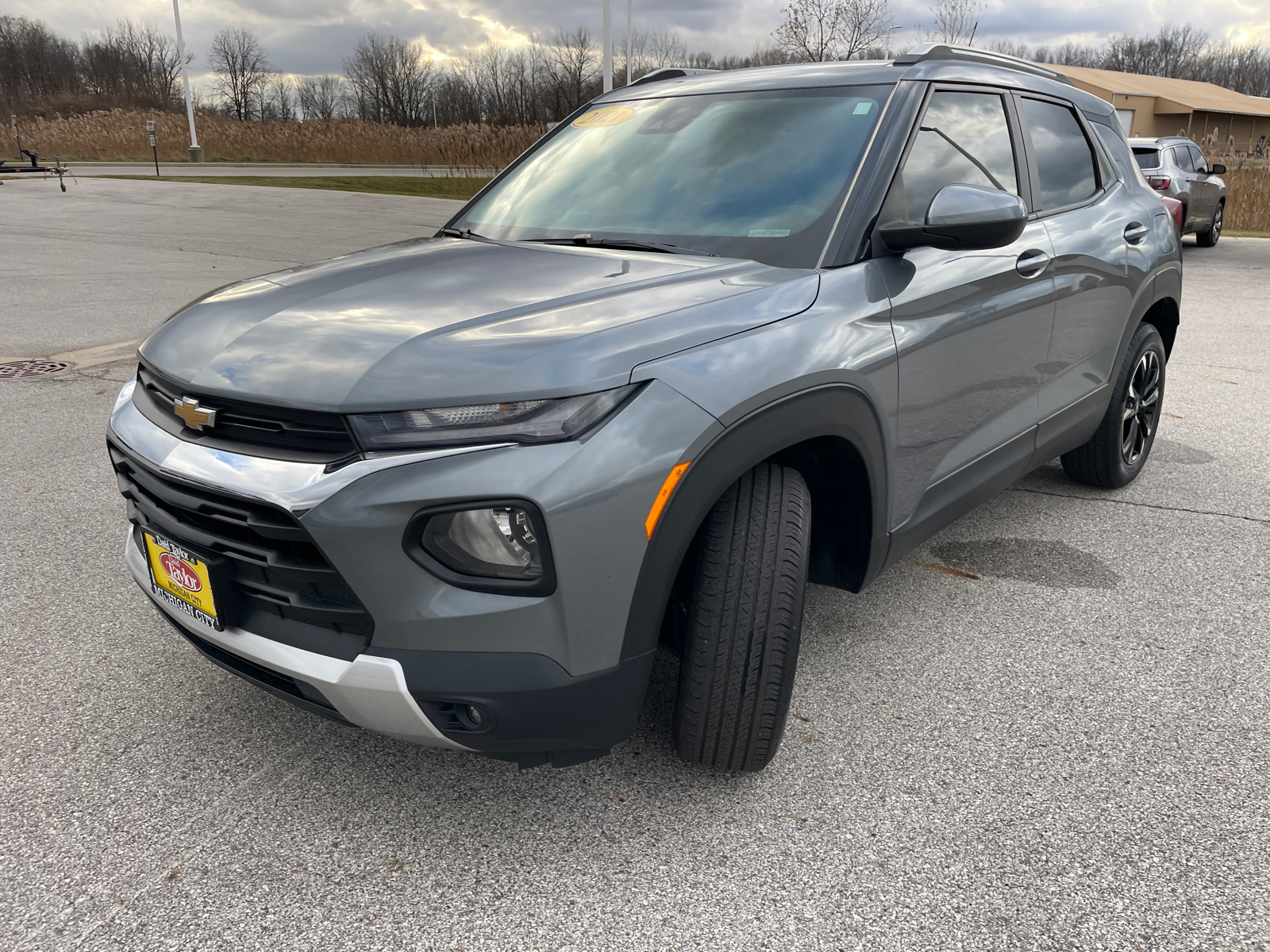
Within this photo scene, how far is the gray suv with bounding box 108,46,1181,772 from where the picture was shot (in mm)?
1725

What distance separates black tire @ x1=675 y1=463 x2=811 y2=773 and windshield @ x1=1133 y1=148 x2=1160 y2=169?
43.0 ft

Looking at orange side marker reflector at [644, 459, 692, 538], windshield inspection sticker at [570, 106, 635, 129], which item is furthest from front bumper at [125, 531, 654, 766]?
windshield inspection sticker at [570, 106, 635, 129]

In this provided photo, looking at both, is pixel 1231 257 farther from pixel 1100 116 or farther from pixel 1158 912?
pixel 1158 912

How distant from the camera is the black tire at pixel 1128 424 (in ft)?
13.0

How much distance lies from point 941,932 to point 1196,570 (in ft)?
7.61

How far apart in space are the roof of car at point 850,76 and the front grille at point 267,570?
2.06 meters

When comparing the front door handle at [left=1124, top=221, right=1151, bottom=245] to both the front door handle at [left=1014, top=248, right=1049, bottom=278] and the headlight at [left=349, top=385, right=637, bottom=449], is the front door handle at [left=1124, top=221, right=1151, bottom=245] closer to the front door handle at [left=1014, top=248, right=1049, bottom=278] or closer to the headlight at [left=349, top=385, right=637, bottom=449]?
the front door handle at [left=1014, top=248, right=1049, bottom=278]

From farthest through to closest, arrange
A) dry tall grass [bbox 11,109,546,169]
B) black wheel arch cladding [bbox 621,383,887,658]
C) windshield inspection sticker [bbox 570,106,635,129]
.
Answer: dry tall grass [bbox 11,109,546,169]
windshield inspection sticker [bbox 570,106,635,129]
black wheel arch cladding [bbox 621,383,887,658]

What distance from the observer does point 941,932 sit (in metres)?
1.84

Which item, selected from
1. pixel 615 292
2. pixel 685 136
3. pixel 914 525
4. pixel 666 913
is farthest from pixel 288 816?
pixel 685 136

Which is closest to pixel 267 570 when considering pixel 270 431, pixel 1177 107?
pixel 270 431

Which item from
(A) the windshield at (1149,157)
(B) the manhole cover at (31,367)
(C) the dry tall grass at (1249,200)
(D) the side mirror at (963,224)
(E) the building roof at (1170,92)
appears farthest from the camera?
(E) the building roof at (1170,92)

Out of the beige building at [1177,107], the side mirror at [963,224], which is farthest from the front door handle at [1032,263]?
the beige building at [1177,107]

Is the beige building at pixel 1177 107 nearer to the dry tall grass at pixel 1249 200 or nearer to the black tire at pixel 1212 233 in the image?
the dry tall grass at pixel 1249 200
